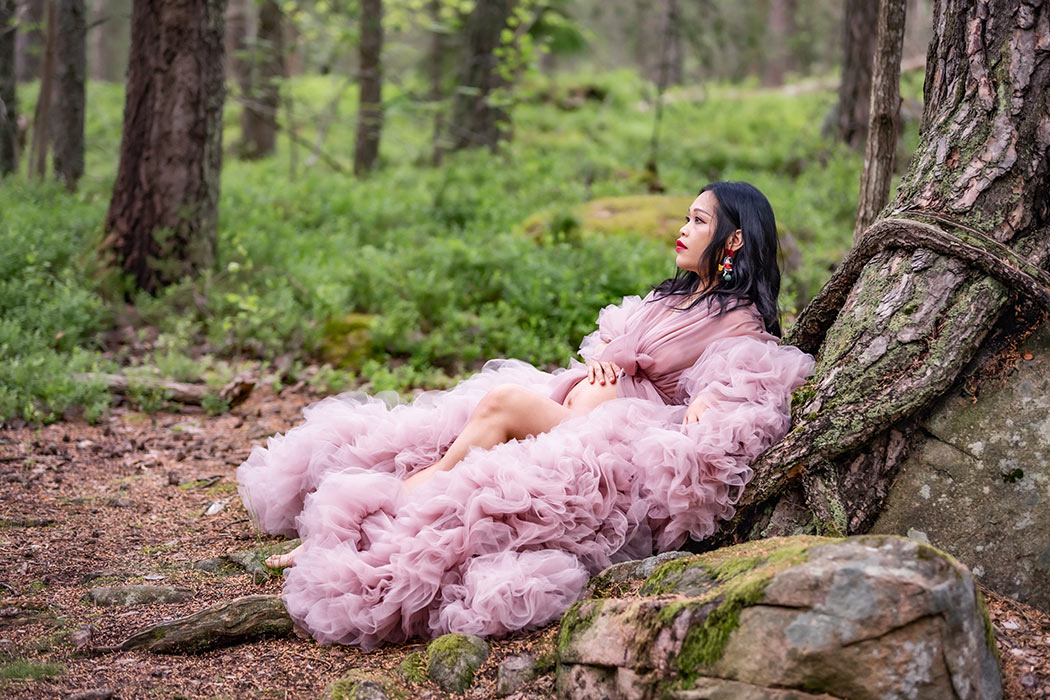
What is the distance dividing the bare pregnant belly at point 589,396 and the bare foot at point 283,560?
136 cm

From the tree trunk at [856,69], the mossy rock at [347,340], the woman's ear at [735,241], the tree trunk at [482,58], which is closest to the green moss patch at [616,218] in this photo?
the mossy rock at [347,340]

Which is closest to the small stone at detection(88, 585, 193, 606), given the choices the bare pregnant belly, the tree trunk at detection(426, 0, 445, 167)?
the bare pregnant belly

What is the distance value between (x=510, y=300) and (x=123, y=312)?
3.24m

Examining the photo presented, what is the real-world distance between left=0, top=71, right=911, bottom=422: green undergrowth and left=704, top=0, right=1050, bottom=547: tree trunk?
2509mm

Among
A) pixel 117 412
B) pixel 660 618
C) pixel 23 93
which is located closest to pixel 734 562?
pixel 660 618

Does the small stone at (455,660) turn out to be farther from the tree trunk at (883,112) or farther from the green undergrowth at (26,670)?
the tree trunk at (883,112)

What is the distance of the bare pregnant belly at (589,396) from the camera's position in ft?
13.3

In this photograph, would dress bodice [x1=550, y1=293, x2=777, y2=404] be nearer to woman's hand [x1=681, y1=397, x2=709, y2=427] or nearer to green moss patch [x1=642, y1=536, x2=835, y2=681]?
woman's hand [x1=681, y1=397, x2=709, y2=427]

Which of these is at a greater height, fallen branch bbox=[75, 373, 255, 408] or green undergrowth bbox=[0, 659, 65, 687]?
green undergrowth bbox=[0, 659, 65, 687]

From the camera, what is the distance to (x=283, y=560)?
12.4 feet

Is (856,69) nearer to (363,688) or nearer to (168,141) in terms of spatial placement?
(168,141)

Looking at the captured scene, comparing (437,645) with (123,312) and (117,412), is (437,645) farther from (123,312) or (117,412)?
(123,312)

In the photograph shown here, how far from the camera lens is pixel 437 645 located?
2.99 meters

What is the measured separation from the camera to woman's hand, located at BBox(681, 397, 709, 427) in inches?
139
